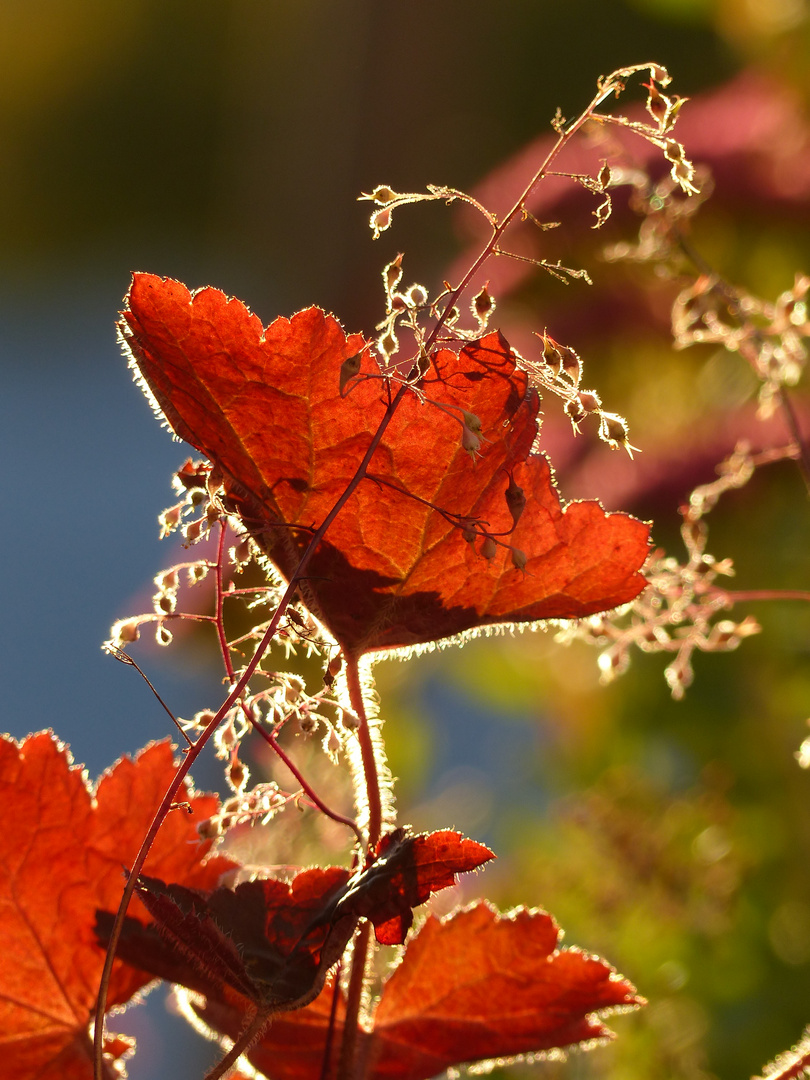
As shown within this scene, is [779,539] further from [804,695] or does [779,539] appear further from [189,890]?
[189,890]

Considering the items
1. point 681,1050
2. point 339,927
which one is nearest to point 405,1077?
point 339,927

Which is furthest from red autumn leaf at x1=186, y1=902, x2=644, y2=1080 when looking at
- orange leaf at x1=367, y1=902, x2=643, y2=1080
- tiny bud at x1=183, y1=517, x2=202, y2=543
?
tiny bud at x1=183, y1=517, x2=202, y2=543

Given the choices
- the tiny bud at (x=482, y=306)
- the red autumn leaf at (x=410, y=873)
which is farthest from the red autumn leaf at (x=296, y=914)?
the tiny bud at (x=482, y=306)

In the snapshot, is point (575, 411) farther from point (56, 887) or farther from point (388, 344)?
point (56, 887)

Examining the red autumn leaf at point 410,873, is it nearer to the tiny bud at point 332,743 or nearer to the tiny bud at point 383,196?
the tiny bud at point 332,743

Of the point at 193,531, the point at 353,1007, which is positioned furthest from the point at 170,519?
the point at 353,1007

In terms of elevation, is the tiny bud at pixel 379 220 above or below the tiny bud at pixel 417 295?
above
